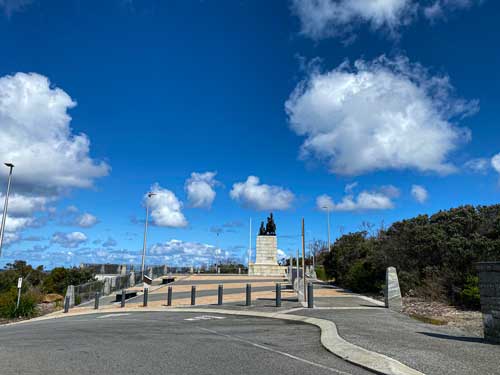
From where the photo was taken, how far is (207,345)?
8.55m

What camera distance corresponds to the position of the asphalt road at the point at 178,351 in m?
6.47

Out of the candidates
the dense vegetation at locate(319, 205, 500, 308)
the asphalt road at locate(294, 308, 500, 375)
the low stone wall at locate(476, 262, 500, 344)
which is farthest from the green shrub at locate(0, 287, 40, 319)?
the low stone wall at locate(476, 262, 500, 344)

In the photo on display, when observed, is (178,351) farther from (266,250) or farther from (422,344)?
(266,250)

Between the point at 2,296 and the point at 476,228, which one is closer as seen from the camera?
the point at 476,228

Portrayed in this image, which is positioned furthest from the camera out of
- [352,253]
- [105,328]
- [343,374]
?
[352,253]

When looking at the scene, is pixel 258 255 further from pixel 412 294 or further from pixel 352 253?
pixel 412 294

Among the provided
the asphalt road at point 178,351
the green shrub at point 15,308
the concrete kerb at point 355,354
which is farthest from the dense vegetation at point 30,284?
the concrete kerb at point 355,354

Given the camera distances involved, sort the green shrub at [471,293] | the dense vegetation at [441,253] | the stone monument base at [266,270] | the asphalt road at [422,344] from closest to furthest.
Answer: the asphalt road at [422,344]
the green shrub at [471,293]
the dense vegetation at [441,253]
the stone monument base at [266,270]

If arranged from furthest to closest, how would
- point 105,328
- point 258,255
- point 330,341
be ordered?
point 258,255 < point 105,328 < point 330,341

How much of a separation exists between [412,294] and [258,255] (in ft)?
120

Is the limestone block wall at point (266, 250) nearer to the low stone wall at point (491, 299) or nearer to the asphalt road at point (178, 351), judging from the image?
the asphalt road at point (178, 351)

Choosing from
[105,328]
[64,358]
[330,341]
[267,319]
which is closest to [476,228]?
[267,319]

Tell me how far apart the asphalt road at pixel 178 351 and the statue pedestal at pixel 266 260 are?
134ft

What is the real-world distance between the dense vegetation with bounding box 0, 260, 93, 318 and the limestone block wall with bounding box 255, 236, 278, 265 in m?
24.3
